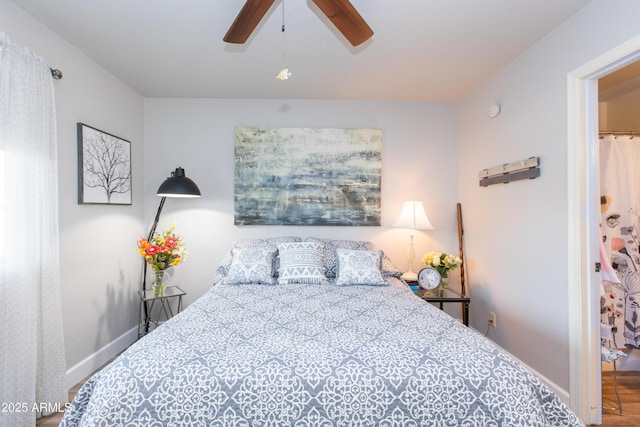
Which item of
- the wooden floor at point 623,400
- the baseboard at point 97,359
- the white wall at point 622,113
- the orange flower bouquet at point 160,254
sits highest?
the white wall at point 622,113

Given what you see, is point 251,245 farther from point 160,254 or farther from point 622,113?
point 622,113

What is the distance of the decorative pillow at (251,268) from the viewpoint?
238 centimetres

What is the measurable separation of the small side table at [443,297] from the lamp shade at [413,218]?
2.00 feet

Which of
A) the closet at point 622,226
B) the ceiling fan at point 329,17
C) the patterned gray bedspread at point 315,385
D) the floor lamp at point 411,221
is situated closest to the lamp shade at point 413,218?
the floor lamp at point 411,221

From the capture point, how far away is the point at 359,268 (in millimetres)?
2418

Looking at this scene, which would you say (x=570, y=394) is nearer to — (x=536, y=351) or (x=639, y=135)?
(x=536, y=351)

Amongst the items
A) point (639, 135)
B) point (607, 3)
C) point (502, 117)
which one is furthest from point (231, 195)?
point (639, 135)

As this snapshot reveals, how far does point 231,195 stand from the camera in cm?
315

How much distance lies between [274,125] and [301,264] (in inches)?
63.4

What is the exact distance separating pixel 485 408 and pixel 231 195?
2783 millimetres

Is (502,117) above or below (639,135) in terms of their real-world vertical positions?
above

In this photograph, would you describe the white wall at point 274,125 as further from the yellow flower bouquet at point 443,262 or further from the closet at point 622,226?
A: the closet at point 622,226

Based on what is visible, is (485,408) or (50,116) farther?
(50,116)

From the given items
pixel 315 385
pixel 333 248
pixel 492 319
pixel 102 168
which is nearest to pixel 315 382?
pixel 315 385
